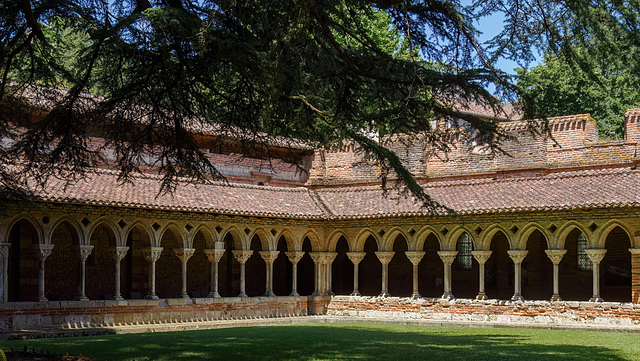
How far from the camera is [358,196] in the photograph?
93.0ft

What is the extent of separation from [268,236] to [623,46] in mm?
18427

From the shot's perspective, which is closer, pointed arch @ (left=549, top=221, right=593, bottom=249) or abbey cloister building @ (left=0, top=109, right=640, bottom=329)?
abbey cloister building @ (left=0, top=109, right=640, bottom=329)

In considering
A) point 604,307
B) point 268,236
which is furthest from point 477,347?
point 268,236

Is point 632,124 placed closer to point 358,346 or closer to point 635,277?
point 635,277

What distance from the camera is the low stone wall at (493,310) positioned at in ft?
73.4

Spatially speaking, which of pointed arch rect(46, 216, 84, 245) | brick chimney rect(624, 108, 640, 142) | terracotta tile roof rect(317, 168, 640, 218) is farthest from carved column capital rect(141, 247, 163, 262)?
brick chimney rect(624, 108, 640, 142)

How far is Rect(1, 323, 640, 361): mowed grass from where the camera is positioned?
13.9 meters

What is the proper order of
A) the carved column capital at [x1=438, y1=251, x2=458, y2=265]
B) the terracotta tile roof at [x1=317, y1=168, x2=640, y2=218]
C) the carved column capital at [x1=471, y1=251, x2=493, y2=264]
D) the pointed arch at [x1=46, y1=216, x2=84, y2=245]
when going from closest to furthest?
the pointed arch at [x1=46, y1=216, x2=84, y2=245], the terracotta tile roof at [x1=317, y1=168, x2=640, y2=218], the carved column capital at [x1=471, y1=251, x2=493, y2=264], the carved column capital at [x1=438, y1=251, x2=458, y2=265]

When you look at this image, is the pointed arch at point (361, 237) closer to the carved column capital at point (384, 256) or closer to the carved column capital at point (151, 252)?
the carved column capital at point (384, 256)

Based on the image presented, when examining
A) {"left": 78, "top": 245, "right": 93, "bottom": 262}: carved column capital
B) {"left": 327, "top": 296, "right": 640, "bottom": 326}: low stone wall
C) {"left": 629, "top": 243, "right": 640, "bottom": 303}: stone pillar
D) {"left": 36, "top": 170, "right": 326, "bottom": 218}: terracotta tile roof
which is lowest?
{"left": 327, "top": 296, "right": 640, "bottom": 326}: low stone wall

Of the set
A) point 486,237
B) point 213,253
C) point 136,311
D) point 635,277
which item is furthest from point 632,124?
point 136,311

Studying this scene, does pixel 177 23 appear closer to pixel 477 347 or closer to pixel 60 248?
pixel 477 347

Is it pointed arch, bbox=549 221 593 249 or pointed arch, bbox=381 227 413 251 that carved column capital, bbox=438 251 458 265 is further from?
pointed arch, bbox=549 221 593 249

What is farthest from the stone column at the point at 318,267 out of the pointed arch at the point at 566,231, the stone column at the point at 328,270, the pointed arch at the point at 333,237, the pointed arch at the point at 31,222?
the pointed arch at the point at 31,222
